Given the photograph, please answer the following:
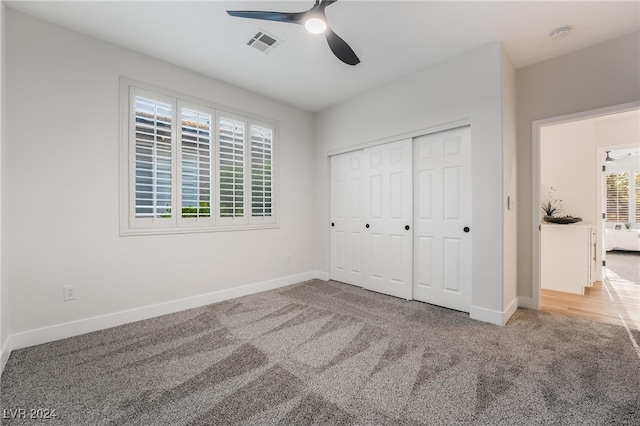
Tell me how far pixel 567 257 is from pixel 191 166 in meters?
5.12

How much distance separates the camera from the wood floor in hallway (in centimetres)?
285

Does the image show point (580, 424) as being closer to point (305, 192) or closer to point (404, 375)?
point (404, 375)

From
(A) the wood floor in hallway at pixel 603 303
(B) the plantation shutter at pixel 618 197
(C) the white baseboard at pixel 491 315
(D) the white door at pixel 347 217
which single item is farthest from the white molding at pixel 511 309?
(B) the plantation shutter at pixel 618 197

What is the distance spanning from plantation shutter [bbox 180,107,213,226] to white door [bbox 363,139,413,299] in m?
2.15

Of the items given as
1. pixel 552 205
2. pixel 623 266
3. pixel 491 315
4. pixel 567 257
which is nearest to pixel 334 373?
pixel 491 315

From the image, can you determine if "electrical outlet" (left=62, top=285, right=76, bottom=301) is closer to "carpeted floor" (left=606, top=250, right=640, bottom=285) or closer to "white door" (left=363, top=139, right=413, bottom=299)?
"white door" (left=363, top=139, right=413, bottom=299)

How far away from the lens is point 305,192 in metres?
4.55

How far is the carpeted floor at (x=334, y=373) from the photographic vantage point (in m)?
1.53

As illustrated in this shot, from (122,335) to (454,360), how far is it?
9.38 feet

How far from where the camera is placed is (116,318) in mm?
2723

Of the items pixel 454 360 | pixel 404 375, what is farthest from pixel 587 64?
pixel 404 375

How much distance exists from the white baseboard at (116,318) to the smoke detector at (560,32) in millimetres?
4225

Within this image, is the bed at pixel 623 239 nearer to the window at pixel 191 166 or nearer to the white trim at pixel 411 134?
the white trim at pixel 411 134

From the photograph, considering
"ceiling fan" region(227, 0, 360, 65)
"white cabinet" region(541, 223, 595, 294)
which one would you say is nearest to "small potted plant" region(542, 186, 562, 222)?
"white cabinet" region(541, 223, 595, 294)
